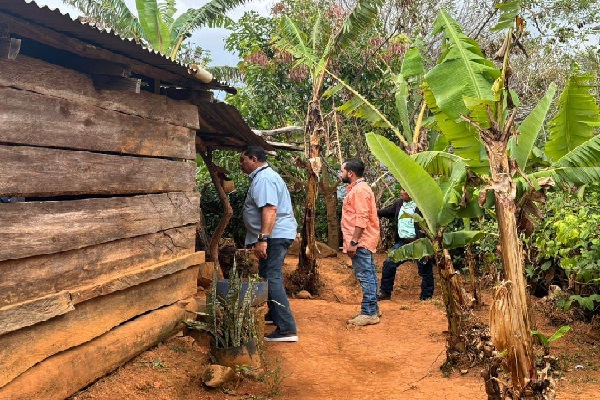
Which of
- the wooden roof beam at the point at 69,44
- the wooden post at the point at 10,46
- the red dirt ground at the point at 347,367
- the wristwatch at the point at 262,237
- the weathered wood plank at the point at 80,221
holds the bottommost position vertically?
the red dirt ground at the point at 347,367

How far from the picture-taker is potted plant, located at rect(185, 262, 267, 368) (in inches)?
205

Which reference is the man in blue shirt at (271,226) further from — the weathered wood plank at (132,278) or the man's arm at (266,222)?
the weathered wood plank at (132,278)

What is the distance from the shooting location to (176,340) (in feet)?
18.9

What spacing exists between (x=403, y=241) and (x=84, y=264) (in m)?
5.59

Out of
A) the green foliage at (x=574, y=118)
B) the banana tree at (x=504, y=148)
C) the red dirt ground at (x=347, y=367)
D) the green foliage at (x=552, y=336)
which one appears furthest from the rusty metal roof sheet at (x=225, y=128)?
the green foliage at (x=552, y=336)

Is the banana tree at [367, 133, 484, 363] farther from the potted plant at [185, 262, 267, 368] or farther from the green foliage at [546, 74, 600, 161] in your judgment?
the potted plant at [185, 262, 267, 368]

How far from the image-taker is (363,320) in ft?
24.9

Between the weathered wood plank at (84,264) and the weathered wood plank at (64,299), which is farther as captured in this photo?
the weathered wood plank at (84,264)

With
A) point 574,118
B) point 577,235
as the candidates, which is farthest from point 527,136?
point 577,235

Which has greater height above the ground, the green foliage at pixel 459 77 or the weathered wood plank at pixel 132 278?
the green foliage at pixel 459 77

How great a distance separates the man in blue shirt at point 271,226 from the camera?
6.15 m

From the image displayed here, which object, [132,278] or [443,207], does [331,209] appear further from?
[132,278]

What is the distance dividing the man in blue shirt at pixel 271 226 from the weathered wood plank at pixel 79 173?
84 cm

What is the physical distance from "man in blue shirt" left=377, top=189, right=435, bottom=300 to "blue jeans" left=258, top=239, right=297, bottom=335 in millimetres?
2707
